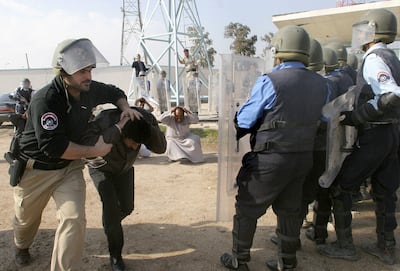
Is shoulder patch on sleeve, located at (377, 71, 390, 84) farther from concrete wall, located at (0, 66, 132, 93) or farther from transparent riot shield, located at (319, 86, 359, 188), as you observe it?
concrete wall, located at (0, 66, 132, 93)

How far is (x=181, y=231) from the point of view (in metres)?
4.26

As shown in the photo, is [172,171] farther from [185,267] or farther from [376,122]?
[376,122]

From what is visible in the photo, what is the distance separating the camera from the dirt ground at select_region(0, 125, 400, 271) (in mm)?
3473

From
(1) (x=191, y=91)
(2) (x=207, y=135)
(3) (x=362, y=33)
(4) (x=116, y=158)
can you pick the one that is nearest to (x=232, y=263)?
(4) (x=116, y=158)

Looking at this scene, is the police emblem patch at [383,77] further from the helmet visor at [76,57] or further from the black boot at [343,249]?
the helmet visor at [76,57]

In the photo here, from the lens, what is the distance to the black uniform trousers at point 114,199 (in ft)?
10.2

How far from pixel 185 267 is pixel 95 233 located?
1.24m

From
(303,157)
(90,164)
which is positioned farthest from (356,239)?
(90,164)

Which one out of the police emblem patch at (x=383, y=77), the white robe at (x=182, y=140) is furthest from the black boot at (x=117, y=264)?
the white robe at (x=182, y=140)

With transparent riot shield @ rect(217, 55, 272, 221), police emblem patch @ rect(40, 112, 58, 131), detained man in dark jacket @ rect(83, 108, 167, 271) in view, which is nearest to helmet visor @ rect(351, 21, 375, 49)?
transparent riot shield @ rect(217, 55, 272, 221)

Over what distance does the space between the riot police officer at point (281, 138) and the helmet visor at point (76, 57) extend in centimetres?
119

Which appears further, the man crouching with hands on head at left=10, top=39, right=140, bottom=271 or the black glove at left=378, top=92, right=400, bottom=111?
the black glove at left=378, top=92, right=400, bottom=111

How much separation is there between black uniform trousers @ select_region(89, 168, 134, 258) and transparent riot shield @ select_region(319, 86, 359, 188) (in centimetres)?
169

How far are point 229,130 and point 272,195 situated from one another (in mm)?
860
